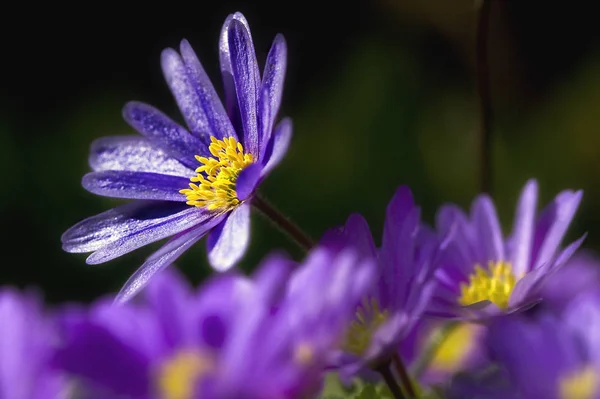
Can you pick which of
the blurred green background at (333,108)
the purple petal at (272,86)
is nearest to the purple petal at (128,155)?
the purple petal at (272,86)

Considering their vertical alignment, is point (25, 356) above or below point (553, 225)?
above

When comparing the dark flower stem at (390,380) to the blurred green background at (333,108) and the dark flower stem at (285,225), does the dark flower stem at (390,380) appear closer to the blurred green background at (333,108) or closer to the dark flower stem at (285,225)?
the dark flower stem at (285,225)

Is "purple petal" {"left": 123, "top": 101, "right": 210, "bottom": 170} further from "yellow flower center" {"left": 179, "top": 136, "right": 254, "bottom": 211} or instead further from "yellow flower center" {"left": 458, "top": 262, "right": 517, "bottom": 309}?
"yellow flower center" {"left": 458, "top": 262, "right": 517, "bottom": 309}

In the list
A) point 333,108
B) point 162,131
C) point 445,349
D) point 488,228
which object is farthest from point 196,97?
point 333,108

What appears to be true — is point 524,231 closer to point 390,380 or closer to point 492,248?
point 492,248

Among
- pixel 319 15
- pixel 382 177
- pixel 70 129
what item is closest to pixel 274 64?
pixel 382 177

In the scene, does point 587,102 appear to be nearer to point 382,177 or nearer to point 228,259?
point 382,177

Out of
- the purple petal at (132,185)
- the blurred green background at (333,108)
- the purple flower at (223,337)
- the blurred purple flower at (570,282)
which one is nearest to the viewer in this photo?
the purple flower at (223,337)

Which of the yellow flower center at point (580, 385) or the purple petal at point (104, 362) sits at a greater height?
the purple petal at point (104, 362)
